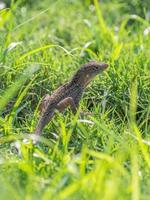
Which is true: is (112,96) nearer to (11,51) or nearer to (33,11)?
(11,51)

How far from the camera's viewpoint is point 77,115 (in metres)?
5.09

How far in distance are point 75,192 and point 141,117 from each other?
2075 millimetres

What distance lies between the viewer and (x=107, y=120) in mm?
5895

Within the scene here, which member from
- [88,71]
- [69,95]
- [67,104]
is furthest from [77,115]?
[88,71]

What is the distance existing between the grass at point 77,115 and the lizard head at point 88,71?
16cm

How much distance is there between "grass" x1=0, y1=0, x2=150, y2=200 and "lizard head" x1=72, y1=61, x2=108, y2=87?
157 mm

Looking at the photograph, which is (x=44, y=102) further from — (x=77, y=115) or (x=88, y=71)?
(x=77, y=115)

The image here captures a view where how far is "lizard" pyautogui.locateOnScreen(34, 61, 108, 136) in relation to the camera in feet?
18.9

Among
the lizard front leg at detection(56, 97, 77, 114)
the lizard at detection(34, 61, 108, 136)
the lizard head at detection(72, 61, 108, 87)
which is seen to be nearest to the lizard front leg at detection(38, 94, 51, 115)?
the lizard at detection(34, 61, 108, 136)

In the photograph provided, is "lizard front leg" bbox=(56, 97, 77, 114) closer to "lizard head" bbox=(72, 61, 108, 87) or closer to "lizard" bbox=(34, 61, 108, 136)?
"lizard" bbox=(34, 61, 108, 136)

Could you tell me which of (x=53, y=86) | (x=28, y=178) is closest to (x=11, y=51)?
(x=53, y=86)

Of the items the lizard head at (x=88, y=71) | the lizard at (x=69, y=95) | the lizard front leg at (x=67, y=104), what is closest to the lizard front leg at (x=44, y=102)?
the lizard at (x=69, y=95)

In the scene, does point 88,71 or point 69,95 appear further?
point 88,71

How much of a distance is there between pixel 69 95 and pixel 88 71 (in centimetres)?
35
